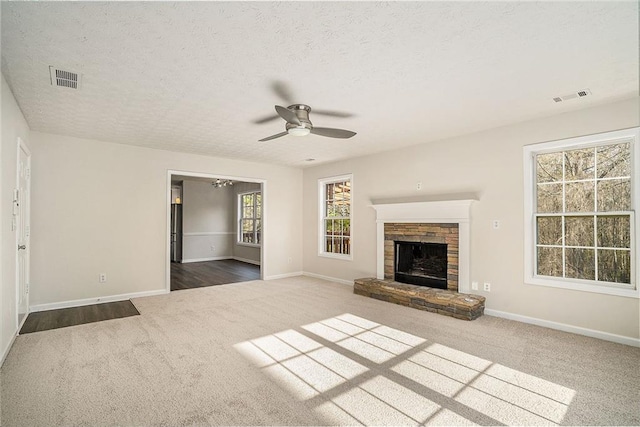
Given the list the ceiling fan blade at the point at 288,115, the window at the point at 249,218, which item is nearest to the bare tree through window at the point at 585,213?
the ceiling fan blade at the point at 288,115

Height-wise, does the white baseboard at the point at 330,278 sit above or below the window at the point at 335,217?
below

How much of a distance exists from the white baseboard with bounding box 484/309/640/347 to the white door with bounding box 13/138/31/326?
18.8ft

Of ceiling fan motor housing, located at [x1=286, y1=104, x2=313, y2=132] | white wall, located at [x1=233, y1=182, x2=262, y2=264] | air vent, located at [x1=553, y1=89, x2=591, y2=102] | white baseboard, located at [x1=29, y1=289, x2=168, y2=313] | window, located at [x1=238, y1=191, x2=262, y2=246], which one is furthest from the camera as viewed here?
window, located at [x1=238, y1=191, x2=262, y2=246]

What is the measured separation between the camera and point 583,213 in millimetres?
3621

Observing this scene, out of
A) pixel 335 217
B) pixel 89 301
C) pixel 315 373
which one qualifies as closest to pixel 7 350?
pixel 89 301

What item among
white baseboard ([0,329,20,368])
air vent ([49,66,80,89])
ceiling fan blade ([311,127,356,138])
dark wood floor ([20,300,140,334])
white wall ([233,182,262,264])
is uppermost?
air vent ([49,66,80,89])

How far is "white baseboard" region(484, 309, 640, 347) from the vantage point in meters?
3.24

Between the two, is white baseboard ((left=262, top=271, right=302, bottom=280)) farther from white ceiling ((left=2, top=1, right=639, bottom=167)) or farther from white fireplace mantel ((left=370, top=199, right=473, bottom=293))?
white ceiling ((left=2, top=1, right=639, bottom=167))

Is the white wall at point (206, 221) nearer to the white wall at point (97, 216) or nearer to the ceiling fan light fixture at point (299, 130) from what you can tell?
the white wall at point (97, 216)

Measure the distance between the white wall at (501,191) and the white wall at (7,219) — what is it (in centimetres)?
453

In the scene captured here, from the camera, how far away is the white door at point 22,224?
137 inches

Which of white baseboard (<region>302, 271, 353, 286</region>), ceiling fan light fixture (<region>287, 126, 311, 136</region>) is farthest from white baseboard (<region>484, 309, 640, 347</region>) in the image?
ceiling fan light fixture (<region>287, 126, 311, 136</region>)

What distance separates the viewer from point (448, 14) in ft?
6.32

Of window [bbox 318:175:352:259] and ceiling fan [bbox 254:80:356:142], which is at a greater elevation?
ceiling fan [bbox 254:80:356:142]
